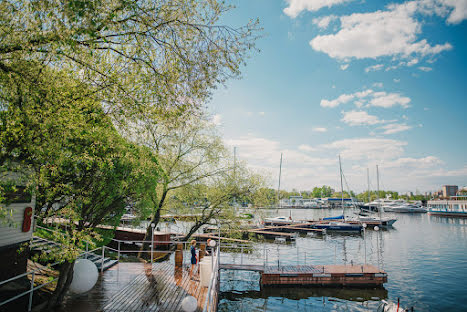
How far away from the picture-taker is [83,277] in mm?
11109

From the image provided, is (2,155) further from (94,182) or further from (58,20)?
(94,182)

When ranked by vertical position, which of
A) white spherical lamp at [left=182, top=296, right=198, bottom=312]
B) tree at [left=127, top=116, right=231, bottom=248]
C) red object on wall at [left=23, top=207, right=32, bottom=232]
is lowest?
white spherical lamp at [left=182, top=296, right=198, bottom=312]

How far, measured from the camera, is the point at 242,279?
2239 centimetres

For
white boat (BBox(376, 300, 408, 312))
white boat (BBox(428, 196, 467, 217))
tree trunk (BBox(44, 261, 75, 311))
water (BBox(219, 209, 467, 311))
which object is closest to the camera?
tree trunk (BBox(44, 261, 75, 311))

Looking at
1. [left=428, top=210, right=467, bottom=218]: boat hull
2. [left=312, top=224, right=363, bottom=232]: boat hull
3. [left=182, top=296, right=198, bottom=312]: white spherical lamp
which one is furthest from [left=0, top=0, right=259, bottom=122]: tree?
[left=428, top=210, right=467, bottom=218]: boat hull

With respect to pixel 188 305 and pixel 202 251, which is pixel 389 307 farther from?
pixel 188 305

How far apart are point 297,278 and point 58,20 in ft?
66.7

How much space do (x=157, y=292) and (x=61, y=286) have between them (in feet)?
11.7

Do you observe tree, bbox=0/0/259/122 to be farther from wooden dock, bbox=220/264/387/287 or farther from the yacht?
the yacht

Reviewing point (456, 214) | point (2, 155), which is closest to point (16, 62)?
point (2, 155)

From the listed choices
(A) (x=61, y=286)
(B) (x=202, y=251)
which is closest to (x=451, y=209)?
(B) (x=202, y=251)

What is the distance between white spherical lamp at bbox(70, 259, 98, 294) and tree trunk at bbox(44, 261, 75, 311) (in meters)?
0.82

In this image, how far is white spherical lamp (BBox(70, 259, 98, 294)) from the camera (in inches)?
433

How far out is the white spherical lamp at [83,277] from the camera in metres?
11.0
